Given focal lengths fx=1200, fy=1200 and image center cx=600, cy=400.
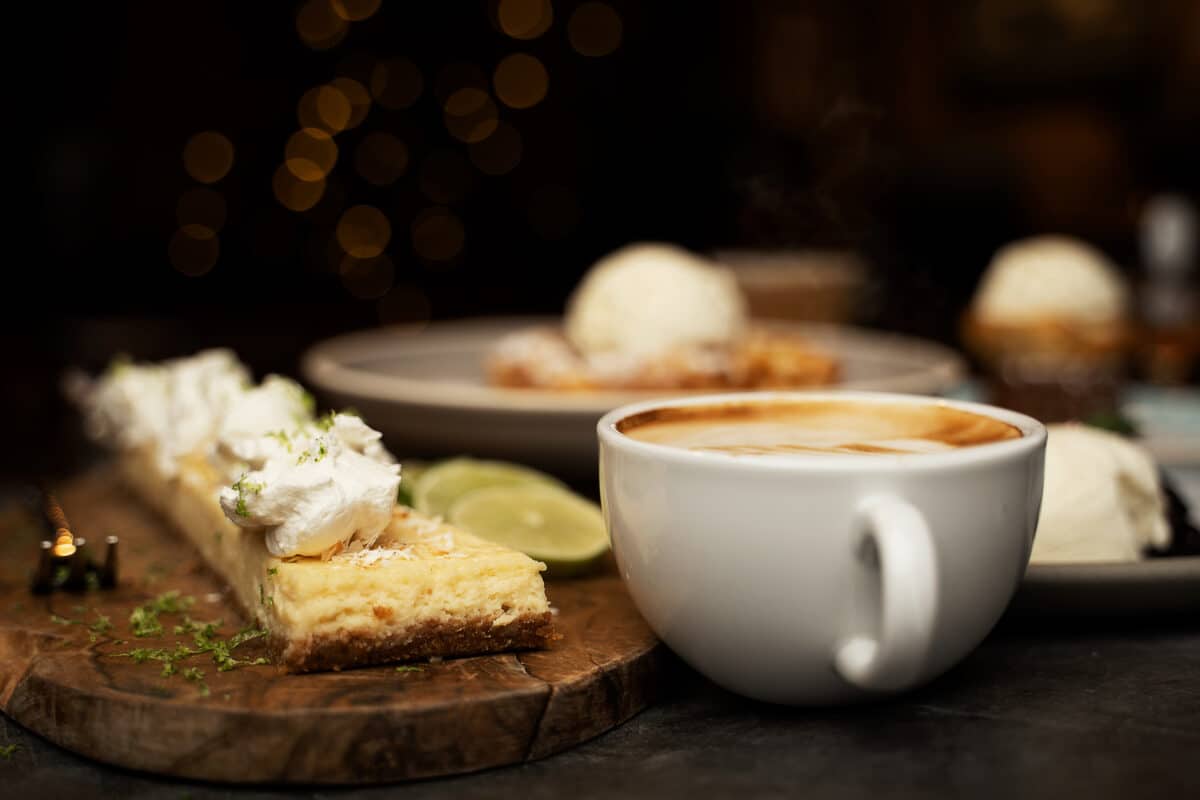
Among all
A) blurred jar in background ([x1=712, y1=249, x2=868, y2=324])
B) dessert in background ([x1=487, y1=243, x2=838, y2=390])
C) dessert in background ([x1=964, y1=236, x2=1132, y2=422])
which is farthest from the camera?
blurred jar in background ([x1=712, y1=249, x2=868, y2=324])

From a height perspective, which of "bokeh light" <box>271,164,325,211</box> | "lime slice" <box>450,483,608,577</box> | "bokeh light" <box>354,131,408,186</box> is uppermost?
"bokeh light" <box>354,131,408,186</box>

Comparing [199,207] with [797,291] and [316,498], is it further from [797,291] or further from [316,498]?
[316,498]

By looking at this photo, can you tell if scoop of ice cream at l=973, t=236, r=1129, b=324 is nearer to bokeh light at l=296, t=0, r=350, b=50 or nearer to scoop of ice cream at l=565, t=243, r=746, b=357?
scoop of ice cream at l=565, t=243, r=746, b=357

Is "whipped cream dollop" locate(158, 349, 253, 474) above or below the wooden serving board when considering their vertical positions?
above

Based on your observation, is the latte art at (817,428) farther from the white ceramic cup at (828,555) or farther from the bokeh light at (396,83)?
the bokeh light at (396,83)

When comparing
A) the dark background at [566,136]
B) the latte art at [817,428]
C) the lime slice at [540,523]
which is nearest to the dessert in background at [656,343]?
the lime slice at [540,523]

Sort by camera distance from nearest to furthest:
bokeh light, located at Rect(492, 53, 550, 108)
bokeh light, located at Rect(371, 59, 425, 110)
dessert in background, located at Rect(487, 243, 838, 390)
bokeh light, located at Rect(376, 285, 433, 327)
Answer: dessert in background, located at Rect(487, 243, 838, 390) < bokeh light, located at Rect(376, 285, 433, 327) < bokeh light, located at Rect(371, 59, 425, 110) < bokeh light, located at Rect(492, 53, 550, 108)

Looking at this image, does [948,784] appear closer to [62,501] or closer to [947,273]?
[62,501]

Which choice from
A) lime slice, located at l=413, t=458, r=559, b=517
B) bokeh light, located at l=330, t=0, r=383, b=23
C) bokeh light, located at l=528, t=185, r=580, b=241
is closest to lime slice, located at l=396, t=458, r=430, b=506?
lime slice, located at l=413, t=458, r=559, b=517
